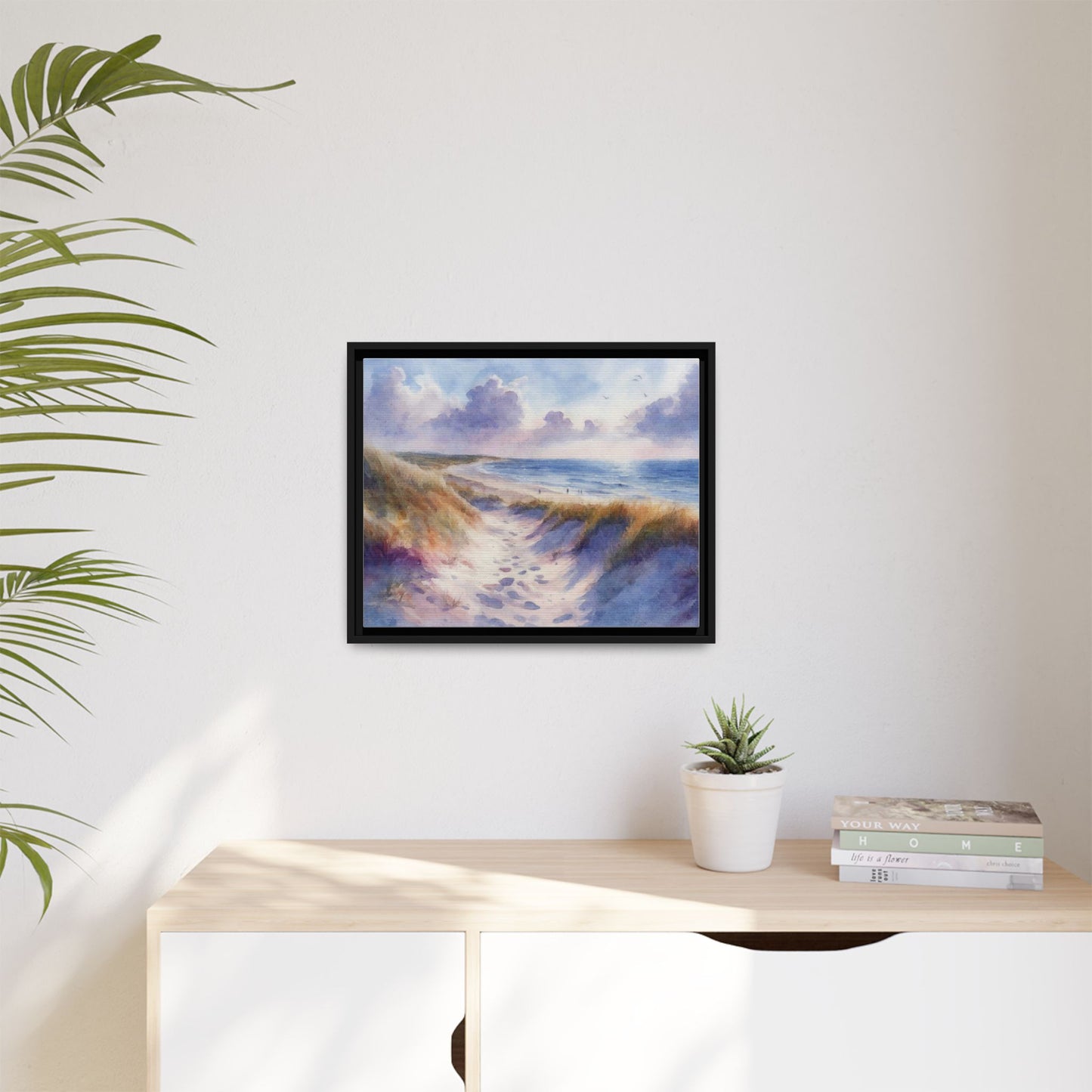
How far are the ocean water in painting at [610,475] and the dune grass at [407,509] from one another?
0.34 feet

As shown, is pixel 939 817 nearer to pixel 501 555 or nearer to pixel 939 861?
pixel 939 861

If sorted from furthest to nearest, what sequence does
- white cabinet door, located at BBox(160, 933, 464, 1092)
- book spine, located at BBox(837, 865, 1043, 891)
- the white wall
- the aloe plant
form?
1. the white wall
2. the aloe plant
3. book spine, located at BBox(837, 865, 1043, 891)
4. white cabinet door, located at BBox(160, 933, 464, 1092)

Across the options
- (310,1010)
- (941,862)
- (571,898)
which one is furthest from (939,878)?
(310,1010)

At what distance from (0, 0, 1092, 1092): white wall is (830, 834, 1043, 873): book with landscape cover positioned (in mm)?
276

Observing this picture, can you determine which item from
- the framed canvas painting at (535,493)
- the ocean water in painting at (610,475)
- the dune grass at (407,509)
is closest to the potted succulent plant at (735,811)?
the framed canvas painting at (535,493)

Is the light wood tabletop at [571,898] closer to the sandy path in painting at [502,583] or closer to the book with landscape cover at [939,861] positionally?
the book with landscape cover at [939,861]

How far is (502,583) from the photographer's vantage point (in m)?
1.78

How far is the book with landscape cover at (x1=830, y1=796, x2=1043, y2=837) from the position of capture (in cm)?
150

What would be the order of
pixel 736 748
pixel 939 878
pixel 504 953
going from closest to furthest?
1. pixel 504 953
2. pixel 939 878
3. pixel 736 748

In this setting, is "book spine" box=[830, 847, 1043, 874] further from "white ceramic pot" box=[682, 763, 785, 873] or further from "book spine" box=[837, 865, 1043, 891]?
"white ceramic pot" box=[682, 763, 785, 873]

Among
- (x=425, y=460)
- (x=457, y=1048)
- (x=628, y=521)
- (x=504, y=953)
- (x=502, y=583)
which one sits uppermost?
(x=425, y=460)

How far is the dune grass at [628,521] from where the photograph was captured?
1785mm

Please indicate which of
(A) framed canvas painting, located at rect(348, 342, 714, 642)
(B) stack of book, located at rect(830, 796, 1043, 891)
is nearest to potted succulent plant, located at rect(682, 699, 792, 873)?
(B) stack of book, located at rect(830, 796, 1043, 891)

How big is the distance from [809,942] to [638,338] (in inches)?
42.0
